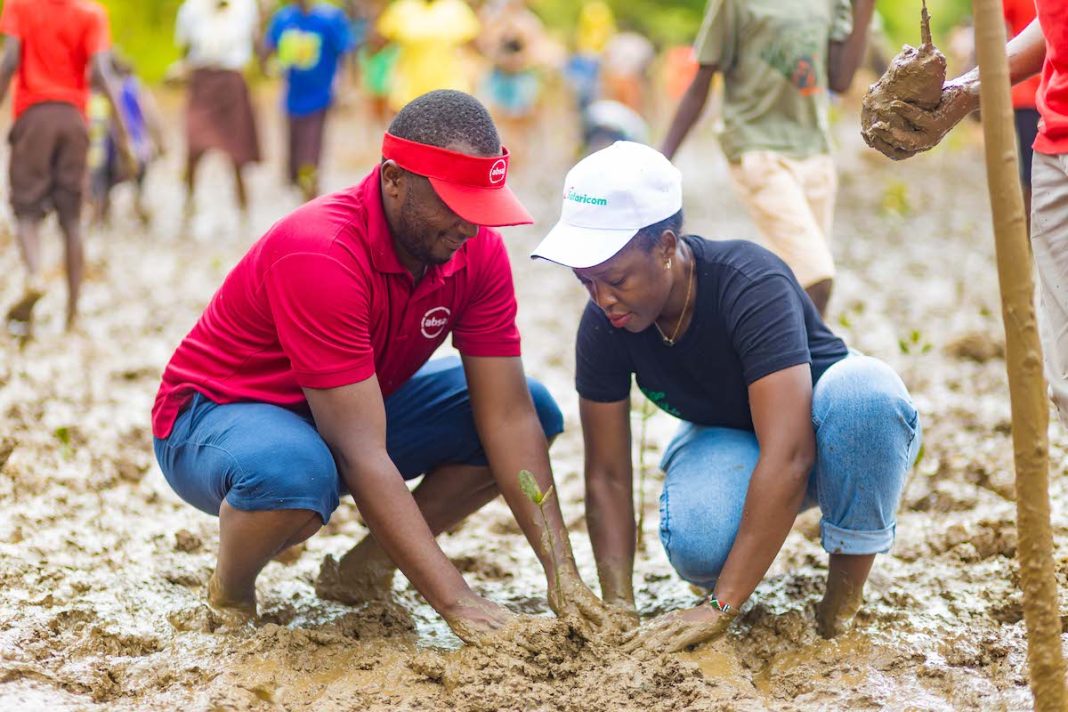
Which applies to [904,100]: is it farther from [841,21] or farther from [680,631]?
[841,21]

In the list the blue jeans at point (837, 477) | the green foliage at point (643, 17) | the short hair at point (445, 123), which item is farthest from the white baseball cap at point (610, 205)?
the green foliage at point (643, 17)

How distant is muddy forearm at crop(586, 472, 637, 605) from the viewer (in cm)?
287

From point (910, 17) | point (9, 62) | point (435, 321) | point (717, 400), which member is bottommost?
point (717, 400)

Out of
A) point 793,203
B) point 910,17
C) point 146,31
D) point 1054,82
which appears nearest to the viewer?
point 1054,82

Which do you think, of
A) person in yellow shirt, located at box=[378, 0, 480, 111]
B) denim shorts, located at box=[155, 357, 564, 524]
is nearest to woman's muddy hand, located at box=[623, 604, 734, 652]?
denim shorts, located at box=[155, 357, 564, 524]

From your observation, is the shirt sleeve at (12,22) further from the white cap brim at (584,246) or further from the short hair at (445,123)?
the white cap brim at (584,246)

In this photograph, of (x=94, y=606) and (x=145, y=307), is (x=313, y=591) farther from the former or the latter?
(x=145, y=307)

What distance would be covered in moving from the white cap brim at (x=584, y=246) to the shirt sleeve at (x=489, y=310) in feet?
0.83

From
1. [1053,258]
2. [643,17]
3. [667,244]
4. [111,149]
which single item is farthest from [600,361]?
[643,17]

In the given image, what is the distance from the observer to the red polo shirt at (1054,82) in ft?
7.60

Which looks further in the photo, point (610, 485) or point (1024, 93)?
point (1024, 93)

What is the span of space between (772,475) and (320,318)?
1.01 metres

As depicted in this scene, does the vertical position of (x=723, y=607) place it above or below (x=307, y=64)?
below

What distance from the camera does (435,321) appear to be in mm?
2865
